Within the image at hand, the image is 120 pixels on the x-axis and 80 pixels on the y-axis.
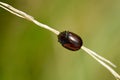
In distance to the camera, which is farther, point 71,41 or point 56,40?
point 56,40

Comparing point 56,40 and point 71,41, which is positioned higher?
point 71,41

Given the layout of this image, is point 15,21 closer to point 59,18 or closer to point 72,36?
point 59,18

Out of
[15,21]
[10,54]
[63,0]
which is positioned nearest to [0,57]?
[10,54]

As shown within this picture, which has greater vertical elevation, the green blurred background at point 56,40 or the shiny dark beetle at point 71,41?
the shiny dark beetle at point 71,41

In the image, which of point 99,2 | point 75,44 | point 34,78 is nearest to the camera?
point 75,44
